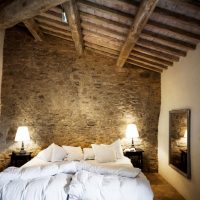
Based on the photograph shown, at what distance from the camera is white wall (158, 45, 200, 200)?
152 inches

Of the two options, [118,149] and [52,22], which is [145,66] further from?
[52,22]

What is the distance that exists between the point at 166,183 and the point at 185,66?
2.58m

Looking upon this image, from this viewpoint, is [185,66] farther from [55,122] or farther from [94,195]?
[55,122]

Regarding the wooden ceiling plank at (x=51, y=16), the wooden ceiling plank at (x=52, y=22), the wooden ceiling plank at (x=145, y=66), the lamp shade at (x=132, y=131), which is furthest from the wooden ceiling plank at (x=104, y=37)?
the lamp shade at (x=132, y=131)

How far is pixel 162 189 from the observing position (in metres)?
4.78

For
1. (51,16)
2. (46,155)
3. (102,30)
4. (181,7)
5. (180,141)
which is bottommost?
(46,155)

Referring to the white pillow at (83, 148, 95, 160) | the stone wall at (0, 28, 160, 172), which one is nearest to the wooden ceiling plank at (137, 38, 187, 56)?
the stone wall at (0, 28, 160, 172)

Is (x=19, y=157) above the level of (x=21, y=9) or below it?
below

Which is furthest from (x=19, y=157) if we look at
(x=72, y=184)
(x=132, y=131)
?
(x=72, y=184)

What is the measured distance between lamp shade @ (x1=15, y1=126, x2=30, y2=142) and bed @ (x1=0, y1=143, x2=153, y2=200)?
2.33 meters

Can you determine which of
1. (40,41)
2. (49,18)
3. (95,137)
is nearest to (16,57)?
(40,41)

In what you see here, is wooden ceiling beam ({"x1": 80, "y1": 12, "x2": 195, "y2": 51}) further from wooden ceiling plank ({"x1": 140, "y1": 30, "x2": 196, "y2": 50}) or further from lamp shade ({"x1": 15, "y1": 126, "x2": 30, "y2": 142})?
lamp shade ({"x1": 15, "y1": 126, "x2": 30, "y2": 142})

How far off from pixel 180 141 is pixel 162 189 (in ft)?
3.51

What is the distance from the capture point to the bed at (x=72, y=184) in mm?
2793
